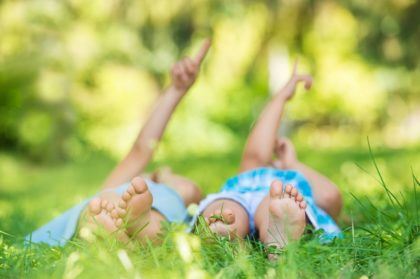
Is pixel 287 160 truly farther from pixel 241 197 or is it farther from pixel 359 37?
pixel 359 37

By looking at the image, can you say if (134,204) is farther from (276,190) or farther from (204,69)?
(204,69)

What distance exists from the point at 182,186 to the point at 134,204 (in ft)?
2.55

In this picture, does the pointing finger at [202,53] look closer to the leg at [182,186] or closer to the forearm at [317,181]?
the leg at [182,186]

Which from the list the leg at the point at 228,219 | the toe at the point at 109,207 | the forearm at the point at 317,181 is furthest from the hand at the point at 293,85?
the toe at the point at 109,207

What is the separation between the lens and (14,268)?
138 cm

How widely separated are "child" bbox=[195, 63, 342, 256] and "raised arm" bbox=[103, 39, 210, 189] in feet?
1.09

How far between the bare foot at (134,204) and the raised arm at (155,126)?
69 centimetres

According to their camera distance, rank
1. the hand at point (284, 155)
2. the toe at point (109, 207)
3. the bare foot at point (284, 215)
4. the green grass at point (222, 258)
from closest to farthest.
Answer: the green grass at point (222, 258) → the bare foot at point (284, 215) → the toe at point (109, 207) → the hand at point (284, 155)

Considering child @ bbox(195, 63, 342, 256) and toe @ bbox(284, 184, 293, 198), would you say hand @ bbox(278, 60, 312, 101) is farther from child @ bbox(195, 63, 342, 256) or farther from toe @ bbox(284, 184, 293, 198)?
toe @ bbox(284, 184, 293, 198)

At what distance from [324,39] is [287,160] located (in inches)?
405

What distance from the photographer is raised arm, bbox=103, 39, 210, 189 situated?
2.29 metres

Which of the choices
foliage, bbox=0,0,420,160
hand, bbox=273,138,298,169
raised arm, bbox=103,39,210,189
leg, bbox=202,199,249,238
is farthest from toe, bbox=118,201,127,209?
foliage, bbox=0,0,420,160

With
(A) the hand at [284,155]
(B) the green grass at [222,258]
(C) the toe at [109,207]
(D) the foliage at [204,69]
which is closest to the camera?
(B) the green grass at [222,258]

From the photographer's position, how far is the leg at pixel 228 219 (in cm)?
155
